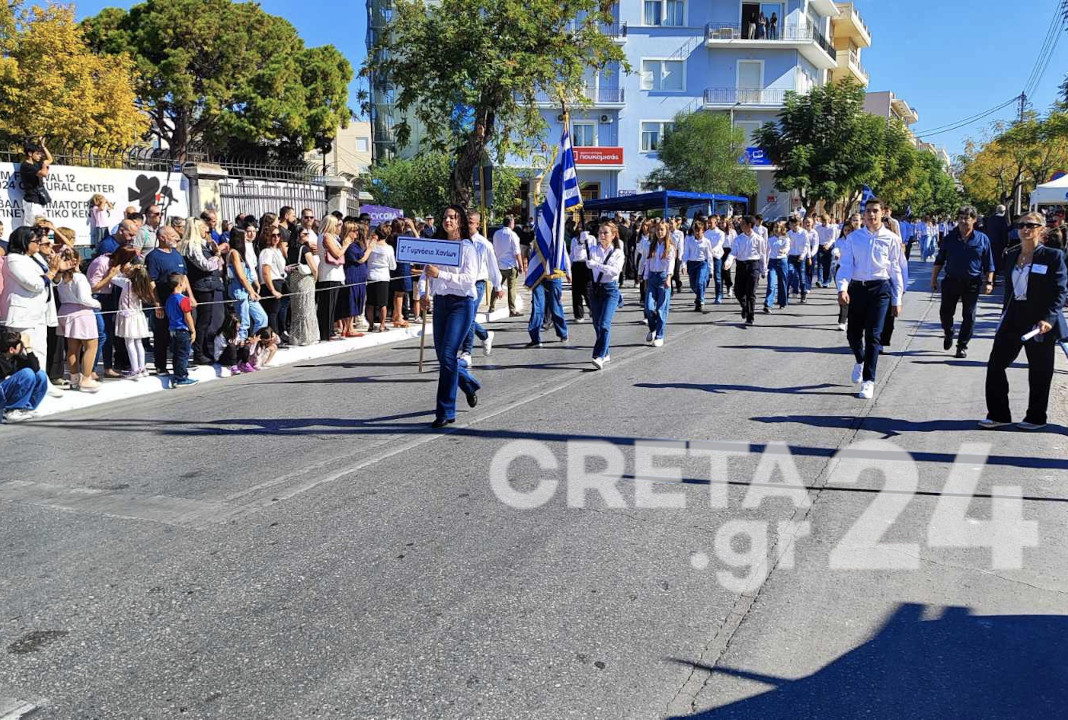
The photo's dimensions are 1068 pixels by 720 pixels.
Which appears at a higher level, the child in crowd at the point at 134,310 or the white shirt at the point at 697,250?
the white shirt at the point at 697,250

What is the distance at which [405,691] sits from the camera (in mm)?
3598

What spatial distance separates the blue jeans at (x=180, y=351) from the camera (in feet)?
34.6

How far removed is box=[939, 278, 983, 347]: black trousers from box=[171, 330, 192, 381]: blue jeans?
968 cm

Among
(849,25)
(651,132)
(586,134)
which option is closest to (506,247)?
(586,134)

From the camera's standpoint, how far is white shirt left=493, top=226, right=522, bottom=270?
15797 millimetres

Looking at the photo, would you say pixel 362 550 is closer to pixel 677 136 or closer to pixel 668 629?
pixel 668 629

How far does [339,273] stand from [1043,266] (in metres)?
9.35

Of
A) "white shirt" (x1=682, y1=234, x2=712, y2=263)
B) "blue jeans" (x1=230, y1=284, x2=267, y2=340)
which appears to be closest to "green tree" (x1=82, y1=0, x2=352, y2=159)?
"white shirt" (x1=682, y1=234, x2=712, y2=263)

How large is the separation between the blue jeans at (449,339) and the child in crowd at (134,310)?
13.1 feet

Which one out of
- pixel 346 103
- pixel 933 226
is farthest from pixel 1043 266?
pixel 346 103

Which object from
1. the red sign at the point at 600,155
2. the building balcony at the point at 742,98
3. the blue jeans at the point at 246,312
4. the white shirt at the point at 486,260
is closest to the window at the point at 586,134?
the red sign at the point at 600,155

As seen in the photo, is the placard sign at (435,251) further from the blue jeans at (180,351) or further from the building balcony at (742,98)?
the building balcony at (742,98)

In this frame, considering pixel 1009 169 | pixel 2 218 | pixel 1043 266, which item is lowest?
pixel 1043 266

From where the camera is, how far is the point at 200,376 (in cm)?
1126
